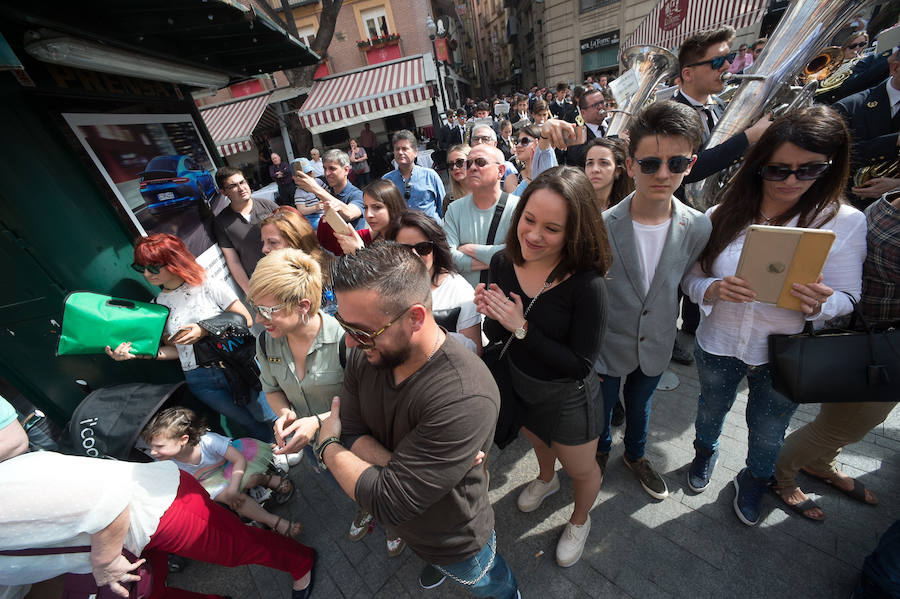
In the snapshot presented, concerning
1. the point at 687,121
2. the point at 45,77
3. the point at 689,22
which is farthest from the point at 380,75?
the point at 687,121

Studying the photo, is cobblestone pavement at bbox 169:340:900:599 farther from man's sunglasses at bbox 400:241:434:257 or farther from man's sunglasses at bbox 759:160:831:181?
man's sunglasses at bbox 759:160:831:181

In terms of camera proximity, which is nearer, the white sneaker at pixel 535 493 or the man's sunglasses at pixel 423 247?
the man's sunglasses at pixel 423 247

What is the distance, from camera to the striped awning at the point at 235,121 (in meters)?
12.8

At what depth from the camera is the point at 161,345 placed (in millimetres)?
2656

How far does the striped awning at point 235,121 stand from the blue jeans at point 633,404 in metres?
14.7

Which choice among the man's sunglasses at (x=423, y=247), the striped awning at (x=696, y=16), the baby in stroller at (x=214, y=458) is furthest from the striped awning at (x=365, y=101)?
the baby in stroller at (x=214, y=458)

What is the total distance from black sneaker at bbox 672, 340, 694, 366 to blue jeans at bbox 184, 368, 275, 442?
3830 mm

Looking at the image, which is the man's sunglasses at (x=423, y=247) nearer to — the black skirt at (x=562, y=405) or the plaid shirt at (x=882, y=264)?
the black skirt at (x=562, y=405)

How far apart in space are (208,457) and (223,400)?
21.1 inches

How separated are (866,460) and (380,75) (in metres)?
17.2

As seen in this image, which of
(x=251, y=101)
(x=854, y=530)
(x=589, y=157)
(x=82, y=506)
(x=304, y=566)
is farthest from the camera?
(x=251, y=101)

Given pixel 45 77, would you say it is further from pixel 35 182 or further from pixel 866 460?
pixel 866 460

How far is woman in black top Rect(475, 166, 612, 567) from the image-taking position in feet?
5.07

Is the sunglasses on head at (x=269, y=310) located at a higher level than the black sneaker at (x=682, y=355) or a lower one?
higher
